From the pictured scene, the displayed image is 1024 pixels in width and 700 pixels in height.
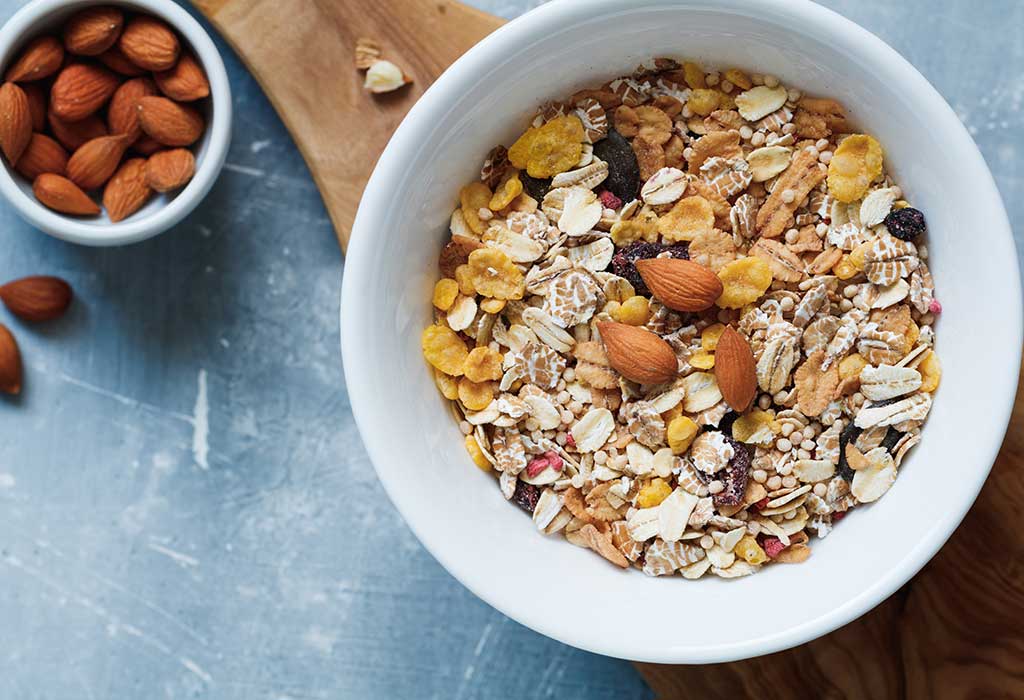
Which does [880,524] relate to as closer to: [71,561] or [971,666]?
[971,666]

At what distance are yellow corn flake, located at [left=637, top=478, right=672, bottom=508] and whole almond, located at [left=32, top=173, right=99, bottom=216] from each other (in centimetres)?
56

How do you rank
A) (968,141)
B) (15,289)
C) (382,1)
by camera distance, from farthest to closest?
(15,289) → (382,1) → (968,141)

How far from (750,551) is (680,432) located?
11 centimetres

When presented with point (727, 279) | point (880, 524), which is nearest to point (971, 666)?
point (880, 524)

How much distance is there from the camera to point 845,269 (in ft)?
2.43

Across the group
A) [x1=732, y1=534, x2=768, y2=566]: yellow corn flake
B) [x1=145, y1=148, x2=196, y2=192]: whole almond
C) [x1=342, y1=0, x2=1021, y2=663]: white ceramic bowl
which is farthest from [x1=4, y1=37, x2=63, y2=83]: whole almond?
[x1=732, y1=534, x2=768, y2=566]: yellow corn flake

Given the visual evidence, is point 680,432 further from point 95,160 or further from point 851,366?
Answer: point 95,160

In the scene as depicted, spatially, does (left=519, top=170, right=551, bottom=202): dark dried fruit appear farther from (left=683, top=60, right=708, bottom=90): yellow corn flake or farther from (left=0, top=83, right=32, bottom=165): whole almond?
(left=0, top=83, right=32, bottom=165): whole almond

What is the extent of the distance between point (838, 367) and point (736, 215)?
0.14 m

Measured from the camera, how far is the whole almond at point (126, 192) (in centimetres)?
91

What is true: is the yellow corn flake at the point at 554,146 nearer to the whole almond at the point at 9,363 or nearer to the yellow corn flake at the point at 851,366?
the yellow corn flake at the point at 851,366

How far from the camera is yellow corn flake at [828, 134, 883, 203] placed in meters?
0.74

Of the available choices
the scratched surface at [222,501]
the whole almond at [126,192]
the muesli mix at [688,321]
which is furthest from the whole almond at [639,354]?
the whole almond at [126,192]

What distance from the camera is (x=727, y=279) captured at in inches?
29.0
